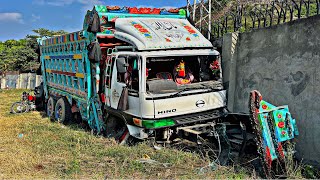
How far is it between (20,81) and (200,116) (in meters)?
22.4

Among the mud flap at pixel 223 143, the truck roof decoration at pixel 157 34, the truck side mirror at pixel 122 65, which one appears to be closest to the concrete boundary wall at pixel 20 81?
→ the truck roof decoration at pixel 157 34

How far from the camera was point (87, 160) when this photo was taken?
589cm

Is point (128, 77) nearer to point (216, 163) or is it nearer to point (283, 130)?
point (216, 163)

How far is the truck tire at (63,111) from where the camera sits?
9.48 meters

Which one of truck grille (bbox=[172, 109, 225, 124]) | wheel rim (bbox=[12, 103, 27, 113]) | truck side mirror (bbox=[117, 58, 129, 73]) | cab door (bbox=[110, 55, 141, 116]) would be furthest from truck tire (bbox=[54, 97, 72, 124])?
truck grille (bbox=[172, 109, 225, 124])

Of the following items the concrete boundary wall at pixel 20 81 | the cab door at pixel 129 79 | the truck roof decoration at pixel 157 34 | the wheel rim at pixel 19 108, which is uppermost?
the truck roof decoration at pixel 157 34

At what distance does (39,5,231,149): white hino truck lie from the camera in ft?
19.8

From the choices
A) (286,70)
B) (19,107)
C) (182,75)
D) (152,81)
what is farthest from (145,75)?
(19,107)

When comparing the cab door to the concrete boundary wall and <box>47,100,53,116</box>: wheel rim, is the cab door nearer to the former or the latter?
<box>47,100,53,116</box>: wheel rim

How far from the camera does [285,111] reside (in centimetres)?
487

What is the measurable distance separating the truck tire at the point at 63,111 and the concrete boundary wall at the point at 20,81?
14.9m

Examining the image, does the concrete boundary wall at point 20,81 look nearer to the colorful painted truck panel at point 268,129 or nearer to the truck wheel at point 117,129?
the truck wheel at point 117,129

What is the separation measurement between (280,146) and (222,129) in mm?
1453

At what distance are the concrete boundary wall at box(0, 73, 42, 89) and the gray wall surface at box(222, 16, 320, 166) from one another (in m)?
19.9
